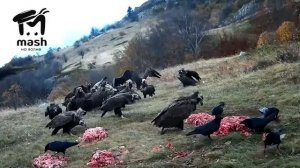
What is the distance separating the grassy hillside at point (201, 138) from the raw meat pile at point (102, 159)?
420mm

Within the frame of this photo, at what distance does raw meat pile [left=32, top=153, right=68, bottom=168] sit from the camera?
56.0ft

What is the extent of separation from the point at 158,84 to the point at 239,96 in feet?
48.0

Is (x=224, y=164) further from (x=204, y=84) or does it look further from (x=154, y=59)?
(x=154, y=59)

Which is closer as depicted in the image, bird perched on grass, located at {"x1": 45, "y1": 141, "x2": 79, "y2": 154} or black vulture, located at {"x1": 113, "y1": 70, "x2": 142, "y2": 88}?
bird perched on grass, located at {"x1": 45, "y1": 141, "x2": 79, "y2": 154}

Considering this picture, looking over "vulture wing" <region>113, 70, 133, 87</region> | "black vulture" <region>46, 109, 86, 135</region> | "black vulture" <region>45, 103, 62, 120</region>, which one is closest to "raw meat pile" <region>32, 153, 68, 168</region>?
"black vulture" <region>46, 109, 86, 135</region>

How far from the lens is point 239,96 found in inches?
942

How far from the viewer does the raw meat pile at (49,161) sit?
17.1 metres

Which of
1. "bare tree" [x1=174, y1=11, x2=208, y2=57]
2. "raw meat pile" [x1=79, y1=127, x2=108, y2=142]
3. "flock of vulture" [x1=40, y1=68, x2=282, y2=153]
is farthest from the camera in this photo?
"bare tree" [x1=174, y1=11, x2=208, y2=57]

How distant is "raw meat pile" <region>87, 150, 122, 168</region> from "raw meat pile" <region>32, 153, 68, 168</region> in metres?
1.23

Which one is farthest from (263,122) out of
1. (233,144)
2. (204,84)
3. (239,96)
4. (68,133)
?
(204,84)

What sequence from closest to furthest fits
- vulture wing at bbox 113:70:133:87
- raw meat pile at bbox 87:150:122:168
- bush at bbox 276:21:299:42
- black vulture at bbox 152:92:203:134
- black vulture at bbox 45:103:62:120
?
1. raw meat pile at bbox 87:150:122:168
2. black vulture at bbox 152:92:203:134
3. black vulture at bbox 45:103:62:120
4. vulture wing at bbox 113:70:133:87
5. bush at bbox 276:21:299:42

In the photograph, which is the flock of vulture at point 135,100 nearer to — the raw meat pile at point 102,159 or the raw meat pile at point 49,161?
the raw meat pile at point 49,161

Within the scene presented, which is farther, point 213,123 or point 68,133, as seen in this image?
point 68,133

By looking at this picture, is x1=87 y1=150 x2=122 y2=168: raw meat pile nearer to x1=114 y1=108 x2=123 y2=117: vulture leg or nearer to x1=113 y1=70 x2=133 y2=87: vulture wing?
x1=114 y1=108 x2=123 y2=117: vulture leg
